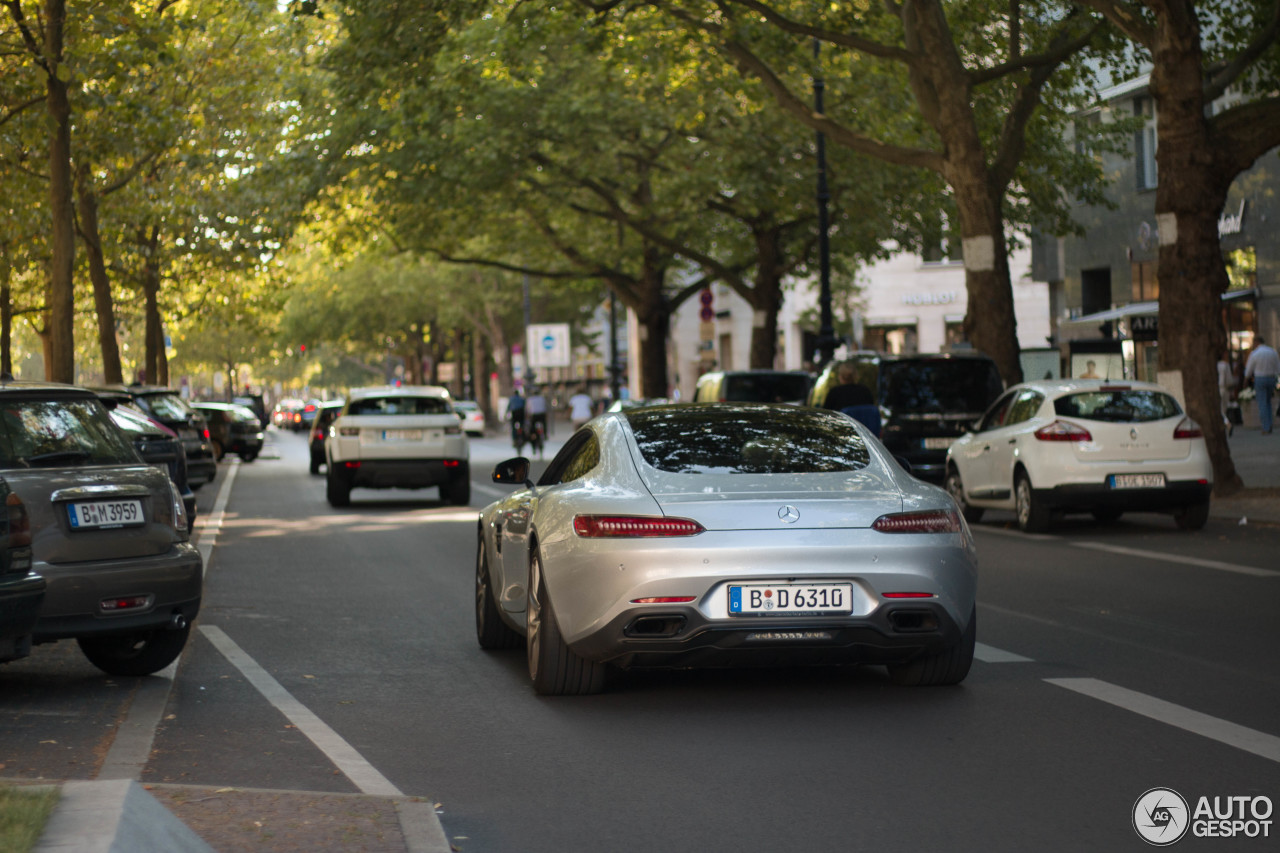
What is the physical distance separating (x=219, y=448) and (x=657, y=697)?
36933 mm

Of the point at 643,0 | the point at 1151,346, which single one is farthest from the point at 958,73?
the point at 1151,346

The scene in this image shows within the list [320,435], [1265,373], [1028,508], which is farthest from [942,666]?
[320,435]

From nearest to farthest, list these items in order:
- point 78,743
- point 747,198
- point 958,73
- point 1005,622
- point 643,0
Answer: point 78,743
point 1005,622
point 958,73
point 643,0
point 747,198

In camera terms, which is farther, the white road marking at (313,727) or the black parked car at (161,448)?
the black parked car at (161,448)

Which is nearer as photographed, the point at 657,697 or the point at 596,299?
the point at 657,697

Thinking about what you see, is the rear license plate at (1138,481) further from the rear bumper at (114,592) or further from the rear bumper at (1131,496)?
the rear bumper at (114,592)

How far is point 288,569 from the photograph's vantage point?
51.3 feet

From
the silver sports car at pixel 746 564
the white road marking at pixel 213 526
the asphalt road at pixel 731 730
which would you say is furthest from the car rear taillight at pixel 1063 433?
the silver sports car at pixel 746 564

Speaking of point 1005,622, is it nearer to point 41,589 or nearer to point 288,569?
point 41,589

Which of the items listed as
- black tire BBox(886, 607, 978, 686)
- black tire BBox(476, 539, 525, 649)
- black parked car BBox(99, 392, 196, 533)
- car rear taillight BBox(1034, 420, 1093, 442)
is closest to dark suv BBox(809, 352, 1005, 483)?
car rear taillight BBox(1034, 420, 1093, 442)

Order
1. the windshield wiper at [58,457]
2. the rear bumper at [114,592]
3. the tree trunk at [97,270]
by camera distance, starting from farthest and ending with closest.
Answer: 1. the tree trunk at [97,270]
2. the windshield wiper at [58,457]
3. the rear bumper at [114,592]

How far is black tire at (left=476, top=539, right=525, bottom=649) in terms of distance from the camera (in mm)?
9906

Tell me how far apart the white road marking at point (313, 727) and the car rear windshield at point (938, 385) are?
13.1 metres

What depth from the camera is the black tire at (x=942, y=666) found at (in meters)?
8.06
